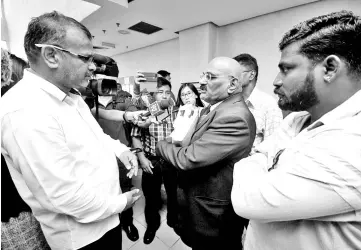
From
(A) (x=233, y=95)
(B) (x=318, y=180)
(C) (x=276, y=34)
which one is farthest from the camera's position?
(C) (x=276, y=34)

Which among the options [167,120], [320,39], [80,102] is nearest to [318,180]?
[320,39]

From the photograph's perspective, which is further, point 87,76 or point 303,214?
point 87,76

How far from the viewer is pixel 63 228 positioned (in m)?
0.77

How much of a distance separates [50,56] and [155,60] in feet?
18.1

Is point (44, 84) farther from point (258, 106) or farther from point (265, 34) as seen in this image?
point (265, 34)

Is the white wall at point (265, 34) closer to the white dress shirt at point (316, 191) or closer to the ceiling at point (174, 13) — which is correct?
the ceiling at point (174, 13)

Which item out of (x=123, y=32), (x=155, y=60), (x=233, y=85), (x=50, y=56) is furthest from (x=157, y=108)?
(x=155, y=60)

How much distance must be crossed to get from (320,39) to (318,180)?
443 mm

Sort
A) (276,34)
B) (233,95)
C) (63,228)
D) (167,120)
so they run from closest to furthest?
(63,228), (233,95), (167,120), (276,34)

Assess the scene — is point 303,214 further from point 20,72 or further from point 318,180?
point 20,72

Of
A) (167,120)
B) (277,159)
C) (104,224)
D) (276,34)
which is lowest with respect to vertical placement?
(104,224)

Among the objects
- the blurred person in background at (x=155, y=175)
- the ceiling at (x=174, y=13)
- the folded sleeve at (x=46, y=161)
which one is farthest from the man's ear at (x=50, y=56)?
the ceiling at (x=174, y=13)

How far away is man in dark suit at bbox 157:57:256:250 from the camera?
1.02 meters

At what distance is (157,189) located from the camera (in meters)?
2.24
